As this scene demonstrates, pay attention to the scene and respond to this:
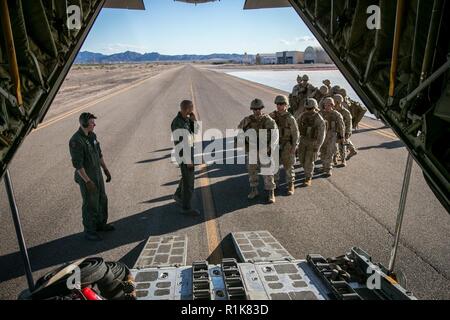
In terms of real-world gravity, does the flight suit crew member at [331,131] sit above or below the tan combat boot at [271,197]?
above

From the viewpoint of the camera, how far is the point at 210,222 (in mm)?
6867

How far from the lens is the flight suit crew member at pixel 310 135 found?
28.2ft

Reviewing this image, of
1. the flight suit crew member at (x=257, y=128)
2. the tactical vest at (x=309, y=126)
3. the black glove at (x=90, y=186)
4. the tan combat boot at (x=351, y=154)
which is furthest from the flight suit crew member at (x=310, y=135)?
the black glove at (x=90, y=186)

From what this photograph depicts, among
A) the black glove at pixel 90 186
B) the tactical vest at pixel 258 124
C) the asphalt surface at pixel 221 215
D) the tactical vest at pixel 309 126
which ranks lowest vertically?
the asphalt surface at pixel 221 215

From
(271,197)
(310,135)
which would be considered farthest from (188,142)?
(310,135)

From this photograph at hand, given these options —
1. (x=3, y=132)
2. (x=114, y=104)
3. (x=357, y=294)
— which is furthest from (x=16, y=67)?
(x=114, y=104)

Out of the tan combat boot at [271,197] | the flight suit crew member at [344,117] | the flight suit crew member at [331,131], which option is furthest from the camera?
the flight suit crew member at [344,117]

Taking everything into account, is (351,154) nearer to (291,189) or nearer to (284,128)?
(291,189)

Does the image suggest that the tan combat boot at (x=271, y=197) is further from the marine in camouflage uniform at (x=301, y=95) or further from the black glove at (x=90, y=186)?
the marine in camouflage uniform at (x=301, y=95)

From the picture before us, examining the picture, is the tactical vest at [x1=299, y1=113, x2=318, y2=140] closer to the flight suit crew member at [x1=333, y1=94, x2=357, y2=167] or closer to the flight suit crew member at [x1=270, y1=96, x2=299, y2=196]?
the flight suit crew member at [x1=270, y1=96, x2=299, y2=196]

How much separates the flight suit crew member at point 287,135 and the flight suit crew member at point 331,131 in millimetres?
1835

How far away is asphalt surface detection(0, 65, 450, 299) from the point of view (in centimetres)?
562

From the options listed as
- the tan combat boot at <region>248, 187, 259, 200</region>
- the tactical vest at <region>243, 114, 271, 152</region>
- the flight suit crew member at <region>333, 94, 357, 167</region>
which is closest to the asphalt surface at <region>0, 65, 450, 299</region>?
the tan combat boot at <region>248, 187, 259, 200</region>

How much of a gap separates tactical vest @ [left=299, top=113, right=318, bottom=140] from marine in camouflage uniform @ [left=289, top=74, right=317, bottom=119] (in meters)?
3.10
